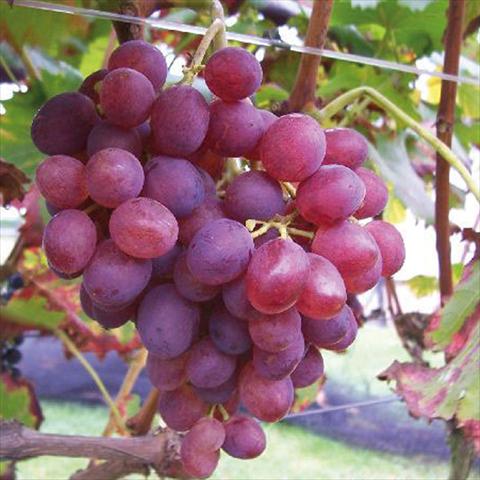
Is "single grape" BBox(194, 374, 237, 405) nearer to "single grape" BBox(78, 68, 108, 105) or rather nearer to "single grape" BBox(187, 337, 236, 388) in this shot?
"single grape" BBox(187, 337, 236, 388)

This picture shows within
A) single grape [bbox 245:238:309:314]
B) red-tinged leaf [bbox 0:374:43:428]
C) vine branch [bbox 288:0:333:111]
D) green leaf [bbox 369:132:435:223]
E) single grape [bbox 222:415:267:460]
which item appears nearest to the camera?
single grape [bbox 245:238:309:314]

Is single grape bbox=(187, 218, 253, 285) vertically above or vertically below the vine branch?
below

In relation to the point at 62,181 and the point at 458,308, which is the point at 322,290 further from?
the point at 458,308

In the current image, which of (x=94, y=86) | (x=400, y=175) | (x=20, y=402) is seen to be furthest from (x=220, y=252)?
(x=20, y=402)

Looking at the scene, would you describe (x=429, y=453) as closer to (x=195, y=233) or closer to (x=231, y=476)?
(x=231, y=476)

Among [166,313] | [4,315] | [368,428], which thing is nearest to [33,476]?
[4,315]

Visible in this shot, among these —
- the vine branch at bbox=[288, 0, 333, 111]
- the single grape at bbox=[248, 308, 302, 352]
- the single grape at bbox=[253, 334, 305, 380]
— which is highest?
the vine branch at bbox=[288, 0, 333, 111]

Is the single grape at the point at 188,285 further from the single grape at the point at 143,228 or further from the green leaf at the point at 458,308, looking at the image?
the green leaf at the point at 458,308

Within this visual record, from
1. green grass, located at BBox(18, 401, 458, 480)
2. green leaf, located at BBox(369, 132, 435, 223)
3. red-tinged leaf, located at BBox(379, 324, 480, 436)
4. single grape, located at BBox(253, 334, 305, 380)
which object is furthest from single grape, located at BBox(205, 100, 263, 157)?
green grass, located at BBox(18, 401, 458, 480)
